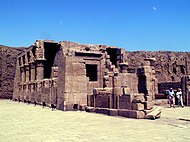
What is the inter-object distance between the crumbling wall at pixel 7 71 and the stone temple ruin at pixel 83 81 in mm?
1414

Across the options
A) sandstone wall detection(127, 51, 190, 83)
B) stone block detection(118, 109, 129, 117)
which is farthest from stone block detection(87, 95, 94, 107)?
sandstone wall detection(127, 51, 190, 83)

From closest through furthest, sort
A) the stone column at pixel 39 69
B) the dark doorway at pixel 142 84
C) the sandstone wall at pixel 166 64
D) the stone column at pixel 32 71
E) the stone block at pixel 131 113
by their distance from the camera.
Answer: the stone block at pixel 131 113, the dark doorway at pixel 142 84, the stone column at pixel 39 69, the stone column at pixel 32 71, the sandstone wall at pixel 166 64

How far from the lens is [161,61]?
128 feet

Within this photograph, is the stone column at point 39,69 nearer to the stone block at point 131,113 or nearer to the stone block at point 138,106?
the stone block at point 131,113

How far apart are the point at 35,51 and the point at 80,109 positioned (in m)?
10.1

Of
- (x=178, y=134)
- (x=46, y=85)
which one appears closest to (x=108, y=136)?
(x=178, y=134)

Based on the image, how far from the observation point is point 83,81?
14.3 meters

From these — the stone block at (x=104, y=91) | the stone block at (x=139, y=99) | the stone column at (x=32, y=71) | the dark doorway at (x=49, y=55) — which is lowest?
the stone block at (x=139, y=99)

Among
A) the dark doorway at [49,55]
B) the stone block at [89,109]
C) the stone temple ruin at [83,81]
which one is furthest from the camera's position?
the dark doorway at [49,55]

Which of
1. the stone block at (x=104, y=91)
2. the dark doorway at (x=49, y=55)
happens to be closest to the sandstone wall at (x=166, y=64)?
the dark doorway at (x=49, y=55)

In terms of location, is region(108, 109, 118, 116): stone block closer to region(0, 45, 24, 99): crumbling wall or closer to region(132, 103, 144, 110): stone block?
region(132, 103, 144, 110): stone block

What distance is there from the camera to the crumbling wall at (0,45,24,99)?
28.5 m

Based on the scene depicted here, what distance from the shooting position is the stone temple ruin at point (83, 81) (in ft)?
36.3

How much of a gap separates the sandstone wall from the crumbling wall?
17.8 m
